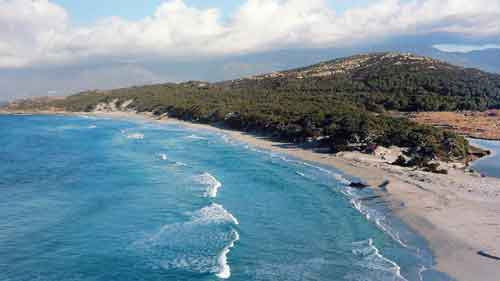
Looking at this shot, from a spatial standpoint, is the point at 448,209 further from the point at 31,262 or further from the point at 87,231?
the point at 31,262

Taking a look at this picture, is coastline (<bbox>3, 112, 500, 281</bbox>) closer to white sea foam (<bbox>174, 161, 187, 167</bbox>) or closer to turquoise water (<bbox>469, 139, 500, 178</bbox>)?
turquoise water (<bbox>469, 139, 500, 178</bbox>)

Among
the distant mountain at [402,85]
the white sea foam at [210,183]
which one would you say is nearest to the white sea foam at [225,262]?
the white sea foam at [210,183]

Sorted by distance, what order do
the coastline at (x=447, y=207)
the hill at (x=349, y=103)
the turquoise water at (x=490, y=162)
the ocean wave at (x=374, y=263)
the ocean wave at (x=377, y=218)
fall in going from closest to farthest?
1. the ocean wave at (x=374, y=263)
2. the coastline at (x=447, y=207)
3. the ocean wave at (x=377, y=218)
4. the turquoise water at (x=490, y=162)
5. the hill at (x=349, y=103)

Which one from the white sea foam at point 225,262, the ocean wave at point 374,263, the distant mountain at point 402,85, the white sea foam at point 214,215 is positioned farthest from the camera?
the distant mountain at point 402,85

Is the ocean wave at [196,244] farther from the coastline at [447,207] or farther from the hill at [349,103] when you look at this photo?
the hill at [349,103]

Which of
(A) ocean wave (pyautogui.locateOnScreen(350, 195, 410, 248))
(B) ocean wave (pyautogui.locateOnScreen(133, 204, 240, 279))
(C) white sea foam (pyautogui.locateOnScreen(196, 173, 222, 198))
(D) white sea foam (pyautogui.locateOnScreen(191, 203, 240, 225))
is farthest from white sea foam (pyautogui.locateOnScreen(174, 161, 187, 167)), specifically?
(A) ocean wave (pyautogui.locateOnScreen(350, 195, 410, 248))

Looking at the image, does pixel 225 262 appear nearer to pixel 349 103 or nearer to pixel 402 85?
pixel 349 103

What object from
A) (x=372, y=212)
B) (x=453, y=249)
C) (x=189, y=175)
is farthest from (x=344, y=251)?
(x=189, y=175)
